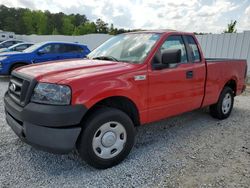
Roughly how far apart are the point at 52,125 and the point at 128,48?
184 cm

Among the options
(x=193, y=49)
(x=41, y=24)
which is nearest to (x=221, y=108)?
(x=193, y=49)

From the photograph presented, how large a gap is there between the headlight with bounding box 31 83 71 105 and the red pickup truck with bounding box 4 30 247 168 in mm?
11

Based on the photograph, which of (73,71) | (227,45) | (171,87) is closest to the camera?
(73,71)

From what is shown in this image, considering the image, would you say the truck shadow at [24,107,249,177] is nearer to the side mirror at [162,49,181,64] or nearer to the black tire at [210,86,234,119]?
the black tire at [210,86,234,119]

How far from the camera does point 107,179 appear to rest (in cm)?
286

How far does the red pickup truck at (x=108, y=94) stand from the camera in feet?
8.75

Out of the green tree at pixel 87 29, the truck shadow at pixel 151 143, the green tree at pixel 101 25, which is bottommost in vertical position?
the truck shadow at pixel 151 143

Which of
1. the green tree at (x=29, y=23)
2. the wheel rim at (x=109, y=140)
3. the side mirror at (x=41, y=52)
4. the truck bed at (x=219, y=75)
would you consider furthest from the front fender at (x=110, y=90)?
the green tree at (x=29, y=23)

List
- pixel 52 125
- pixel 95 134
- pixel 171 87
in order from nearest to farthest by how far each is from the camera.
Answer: pixel 52 125 → pixel 95 134 → pixel 171 87

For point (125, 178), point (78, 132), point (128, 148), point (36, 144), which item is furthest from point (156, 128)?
point (36, 144)

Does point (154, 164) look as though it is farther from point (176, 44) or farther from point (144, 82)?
point (176, 44)

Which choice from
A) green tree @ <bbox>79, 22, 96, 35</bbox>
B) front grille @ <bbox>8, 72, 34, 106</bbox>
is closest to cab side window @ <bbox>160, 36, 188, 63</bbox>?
front grille @ <bbox>8, 72, 34, 106</bbox>

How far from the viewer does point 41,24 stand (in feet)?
212

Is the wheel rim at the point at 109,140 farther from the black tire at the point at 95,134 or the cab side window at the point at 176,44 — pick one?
the cab side window at the point at 176,44
